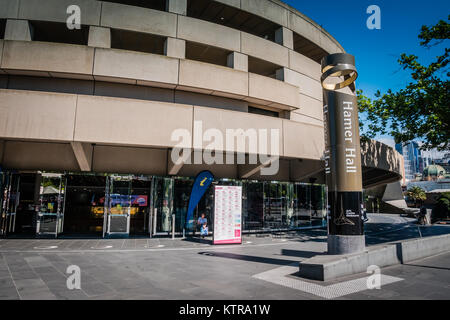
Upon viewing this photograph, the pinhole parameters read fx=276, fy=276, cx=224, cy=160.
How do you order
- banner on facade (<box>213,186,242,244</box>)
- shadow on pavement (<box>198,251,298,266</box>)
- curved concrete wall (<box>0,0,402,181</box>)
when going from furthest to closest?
1. banner on facade (<box>213,186,242,244</box>)
2. curved concrete wall (<box>0,0,402,181</box>)
3. shadow on pavement (<box>198,251,298,266</box>)

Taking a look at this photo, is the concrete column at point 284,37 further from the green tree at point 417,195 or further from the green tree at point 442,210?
the green tree at point 417,195

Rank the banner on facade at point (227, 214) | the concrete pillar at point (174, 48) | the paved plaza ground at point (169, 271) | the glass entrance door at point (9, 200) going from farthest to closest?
the concrete pillar at point (174, 48) → the glass entrance door at point (9, 200) → the banner on facade at point (227, 214) → the paved plaza ground at point (169, 271)

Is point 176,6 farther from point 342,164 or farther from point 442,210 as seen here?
point 442,210

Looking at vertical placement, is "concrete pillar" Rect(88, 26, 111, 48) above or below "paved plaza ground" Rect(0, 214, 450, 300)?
above

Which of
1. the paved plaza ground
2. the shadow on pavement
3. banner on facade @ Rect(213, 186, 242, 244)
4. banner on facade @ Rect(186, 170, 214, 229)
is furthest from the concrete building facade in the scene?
the shadow on pavement

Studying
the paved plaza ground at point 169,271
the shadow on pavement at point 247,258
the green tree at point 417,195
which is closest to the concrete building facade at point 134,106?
the paved plaza ground at point 169,271

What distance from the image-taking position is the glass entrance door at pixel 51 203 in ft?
44.0

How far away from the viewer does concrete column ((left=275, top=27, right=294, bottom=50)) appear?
17.2m

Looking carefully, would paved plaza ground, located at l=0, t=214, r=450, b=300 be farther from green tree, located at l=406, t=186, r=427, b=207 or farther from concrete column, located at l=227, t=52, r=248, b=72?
green tree, located at l=406, t=186, r=427, b=207

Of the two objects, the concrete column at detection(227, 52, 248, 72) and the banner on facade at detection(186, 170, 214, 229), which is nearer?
the banner on facade at detection(186, 170, 214, 229)

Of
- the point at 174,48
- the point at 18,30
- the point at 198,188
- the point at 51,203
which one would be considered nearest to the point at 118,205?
the point at 51,203

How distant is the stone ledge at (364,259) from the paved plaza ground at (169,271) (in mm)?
242

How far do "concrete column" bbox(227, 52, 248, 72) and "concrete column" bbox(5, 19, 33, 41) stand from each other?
9780 mm
